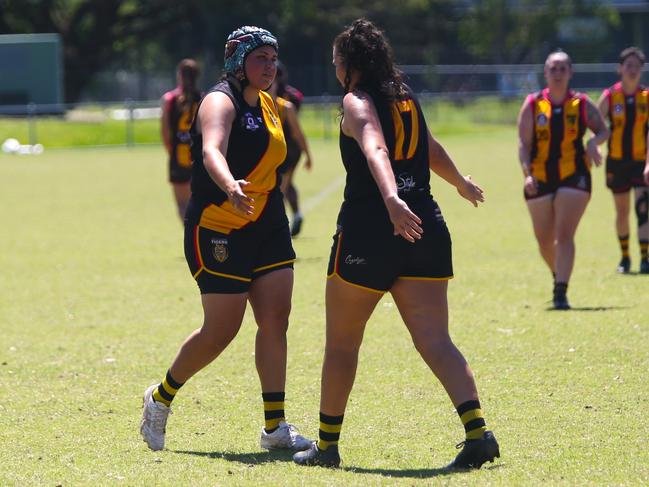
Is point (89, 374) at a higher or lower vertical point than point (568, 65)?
lower

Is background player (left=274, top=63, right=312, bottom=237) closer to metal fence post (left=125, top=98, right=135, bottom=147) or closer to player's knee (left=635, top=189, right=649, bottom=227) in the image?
player's knee (left=635, top=189, right=649, bottom=227)

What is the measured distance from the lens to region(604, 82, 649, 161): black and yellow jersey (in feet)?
42.5

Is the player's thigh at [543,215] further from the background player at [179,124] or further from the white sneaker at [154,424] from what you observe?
the white sneaker at [154,424]

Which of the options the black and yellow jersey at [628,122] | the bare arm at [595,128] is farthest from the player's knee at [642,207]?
the bare arm at [595,128]

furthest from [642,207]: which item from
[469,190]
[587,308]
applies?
[469,190]

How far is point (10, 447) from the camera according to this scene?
634 cm

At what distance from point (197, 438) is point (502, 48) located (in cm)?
5479

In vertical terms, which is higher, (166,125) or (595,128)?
(595,128)

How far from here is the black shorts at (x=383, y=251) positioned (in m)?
5.61

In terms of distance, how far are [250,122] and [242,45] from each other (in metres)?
0.36

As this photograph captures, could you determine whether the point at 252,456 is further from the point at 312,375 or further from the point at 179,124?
the point at 179,124

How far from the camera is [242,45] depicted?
6098 millimetres

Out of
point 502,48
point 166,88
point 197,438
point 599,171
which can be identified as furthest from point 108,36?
point 197,438

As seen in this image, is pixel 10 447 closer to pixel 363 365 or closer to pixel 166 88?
pixel 363 365
